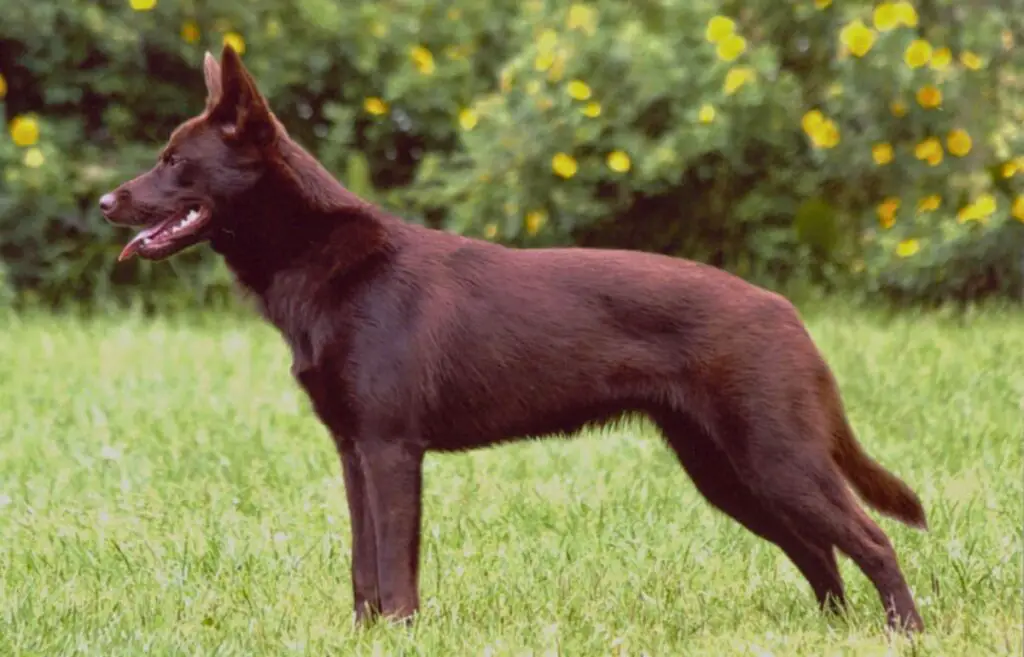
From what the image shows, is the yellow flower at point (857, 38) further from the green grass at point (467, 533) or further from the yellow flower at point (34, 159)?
the yellow flower at point (34, 159)

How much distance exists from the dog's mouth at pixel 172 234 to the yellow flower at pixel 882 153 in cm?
523

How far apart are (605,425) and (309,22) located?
20.0ft

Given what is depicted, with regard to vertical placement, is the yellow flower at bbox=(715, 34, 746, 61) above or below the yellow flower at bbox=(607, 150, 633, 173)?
above

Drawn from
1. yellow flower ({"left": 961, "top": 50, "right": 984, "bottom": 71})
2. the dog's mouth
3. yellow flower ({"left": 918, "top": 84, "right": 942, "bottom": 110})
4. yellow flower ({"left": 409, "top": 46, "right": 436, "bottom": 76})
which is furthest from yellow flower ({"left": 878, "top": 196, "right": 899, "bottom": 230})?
the dog's mouth

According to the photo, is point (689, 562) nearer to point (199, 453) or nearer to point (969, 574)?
point (969, 574)

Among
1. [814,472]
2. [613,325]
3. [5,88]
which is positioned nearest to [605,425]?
[613,325]

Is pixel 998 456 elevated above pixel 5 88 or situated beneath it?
situated beneath

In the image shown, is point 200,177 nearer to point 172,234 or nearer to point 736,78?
point 172,234

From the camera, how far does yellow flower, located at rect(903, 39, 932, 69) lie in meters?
7.89

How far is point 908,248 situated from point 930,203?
0.30 m

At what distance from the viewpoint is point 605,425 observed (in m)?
3.90

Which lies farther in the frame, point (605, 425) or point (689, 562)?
point (689, 562)

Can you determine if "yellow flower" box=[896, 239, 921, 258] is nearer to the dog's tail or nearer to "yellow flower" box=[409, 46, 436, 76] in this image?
"yellow flower" box=[409, 46, 436, 76]

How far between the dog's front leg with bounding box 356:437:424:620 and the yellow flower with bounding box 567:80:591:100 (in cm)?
483
